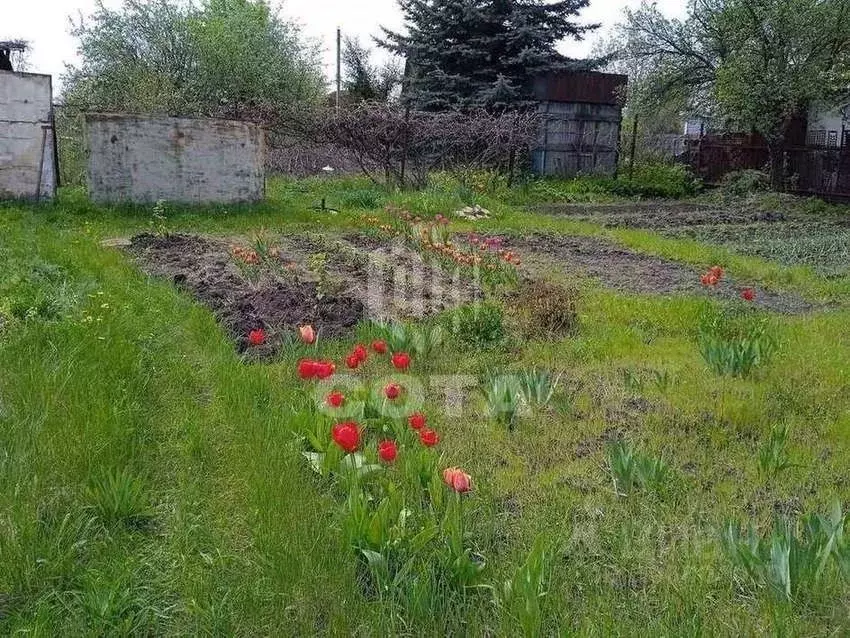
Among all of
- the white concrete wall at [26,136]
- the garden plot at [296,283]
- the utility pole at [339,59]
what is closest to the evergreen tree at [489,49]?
the utility pole at [339,59]

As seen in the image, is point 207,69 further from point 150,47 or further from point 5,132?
point 5,132

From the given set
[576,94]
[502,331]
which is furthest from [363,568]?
[576,94]

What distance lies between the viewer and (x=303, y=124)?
653 inches

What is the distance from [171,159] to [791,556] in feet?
34.3

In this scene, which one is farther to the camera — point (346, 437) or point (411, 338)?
point (411, 338)

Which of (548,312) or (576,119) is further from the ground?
(576,119)

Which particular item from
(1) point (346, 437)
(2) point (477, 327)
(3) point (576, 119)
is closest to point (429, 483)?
(1) point (346, 437)

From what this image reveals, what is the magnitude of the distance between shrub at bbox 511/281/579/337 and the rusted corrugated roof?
50.4 ft

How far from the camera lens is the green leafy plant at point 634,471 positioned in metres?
2.55

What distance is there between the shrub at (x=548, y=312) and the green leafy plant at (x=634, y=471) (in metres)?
2.11

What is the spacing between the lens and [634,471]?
2.56 metres

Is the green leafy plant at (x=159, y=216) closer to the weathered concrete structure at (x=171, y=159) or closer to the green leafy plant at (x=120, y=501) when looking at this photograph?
the weathered concrete structure at (x=171, y=159)

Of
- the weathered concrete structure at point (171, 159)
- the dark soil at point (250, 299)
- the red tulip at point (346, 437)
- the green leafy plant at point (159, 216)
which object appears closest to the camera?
the red tulip at point (346, 437)

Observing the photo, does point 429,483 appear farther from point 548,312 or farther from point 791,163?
point 791,163
